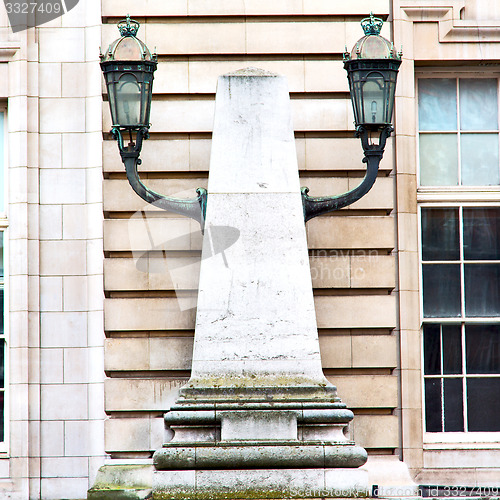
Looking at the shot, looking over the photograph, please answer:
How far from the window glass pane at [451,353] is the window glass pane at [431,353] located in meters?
0.06

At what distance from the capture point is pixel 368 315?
9570mm

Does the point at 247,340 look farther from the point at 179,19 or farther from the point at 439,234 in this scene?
the point at 179,19

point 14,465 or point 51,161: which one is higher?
point 51,161

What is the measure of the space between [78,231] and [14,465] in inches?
94.4

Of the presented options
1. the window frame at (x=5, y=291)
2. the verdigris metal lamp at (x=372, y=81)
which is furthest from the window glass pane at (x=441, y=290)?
the window frame at (x=5, y=291)

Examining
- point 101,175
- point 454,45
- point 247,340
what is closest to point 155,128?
point 101,175

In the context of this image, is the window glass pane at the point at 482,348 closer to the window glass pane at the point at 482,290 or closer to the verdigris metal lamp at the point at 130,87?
the window glass pane at the point at 482,290

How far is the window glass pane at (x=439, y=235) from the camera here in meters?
9.98

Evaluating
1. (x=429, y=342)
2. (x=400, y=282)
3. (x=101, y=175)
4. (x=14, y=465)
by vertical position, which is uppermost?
(x=101, y=175)

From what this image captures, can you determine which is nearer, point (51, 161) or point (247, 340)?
point (247, 340)

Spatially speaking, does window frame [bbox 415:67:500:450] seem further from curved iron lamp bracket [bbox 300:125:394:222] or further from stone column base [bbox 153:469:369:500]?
stone column base [bbox 153:469:369:500]

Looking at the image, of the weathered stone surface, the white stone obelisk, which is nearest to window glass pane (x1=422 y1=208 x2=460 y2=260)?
the white stone obelisk

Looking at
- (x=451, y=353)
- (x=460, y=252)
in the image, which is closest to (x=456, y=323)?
(x=451, y=353)

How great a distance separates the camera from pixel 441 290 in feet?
32.7
